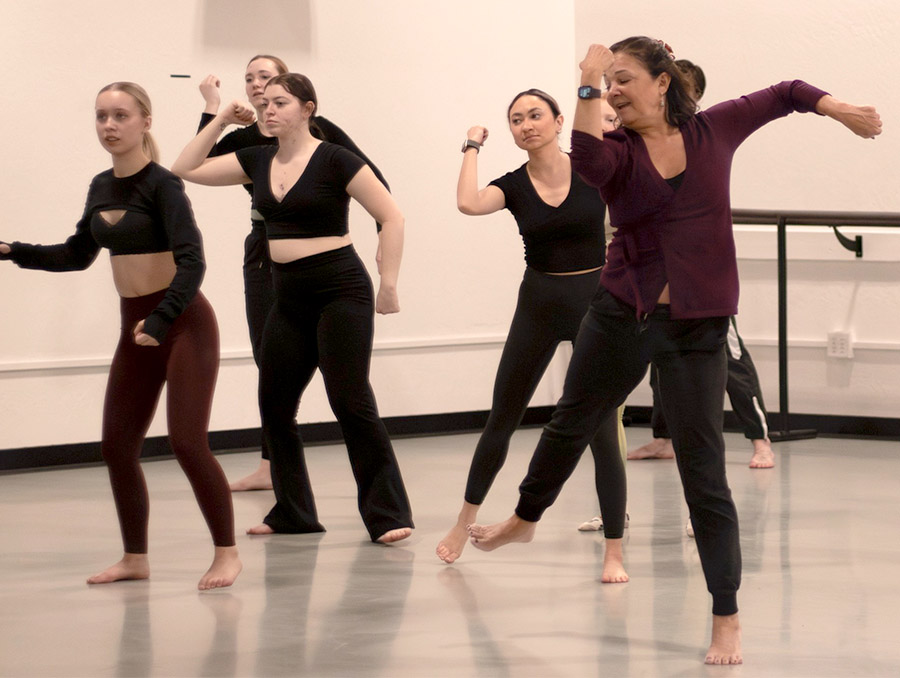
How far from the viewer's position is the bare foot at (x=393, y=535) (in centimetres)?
468

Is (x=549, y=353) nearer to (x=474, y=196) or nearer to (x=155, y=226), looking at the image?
(x=474, y=196)

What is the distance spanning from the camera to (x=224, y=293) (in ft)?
22.8

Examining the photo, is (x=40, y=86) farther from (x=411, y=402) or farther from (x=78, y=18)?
(x=411, y=402)

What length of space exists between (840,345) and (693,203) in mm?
4302

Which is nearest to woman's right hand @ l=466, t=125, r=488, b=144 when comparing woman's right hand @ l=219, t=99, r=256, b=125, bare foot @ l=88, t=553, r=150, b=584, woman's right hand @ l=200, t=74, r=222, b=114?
woman's right hand @ l=219, t=99, r=256, b=125

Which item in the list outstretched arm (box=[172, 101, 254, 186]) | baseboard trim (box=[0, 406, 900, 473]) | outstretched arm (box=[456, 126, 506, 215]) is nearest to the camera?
outstretched arm (box=[456, 126, 506, 215])

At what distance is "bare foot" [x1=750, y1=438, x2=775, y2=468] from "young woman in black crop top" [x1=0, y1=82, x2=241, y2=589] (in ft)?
9.68

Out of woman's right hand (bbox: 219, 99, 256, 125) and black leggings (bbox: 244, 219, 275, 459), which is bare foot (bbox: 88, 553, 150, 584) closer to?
black leggings (bbox: 244, 219, 275, 459)

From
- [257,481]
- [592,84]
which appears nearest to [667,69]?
[592,84]

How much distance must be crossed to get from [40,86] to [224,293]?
4.49 feet

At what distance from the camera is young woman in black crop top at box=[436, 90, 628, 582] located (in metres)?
4.16

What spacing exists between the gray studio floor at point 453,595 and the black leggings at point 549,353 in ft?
0.94

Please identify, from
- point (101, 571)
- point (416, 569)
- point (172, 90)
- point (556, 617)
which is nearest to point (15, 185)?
point (172, 90)

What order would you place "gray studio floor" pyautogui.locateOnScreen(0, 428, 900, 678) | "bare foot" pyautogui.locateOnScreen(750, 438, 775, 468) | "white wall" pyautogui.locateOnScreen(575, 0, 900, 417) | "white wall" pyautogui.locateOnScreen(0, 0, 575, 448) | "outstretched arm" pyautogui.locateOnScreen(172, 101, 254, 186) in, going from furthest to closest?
"white wall" pyautogui.locateOnScreen(575, 0, 900, 417), "white wall" pyautogui.locateOnScreen(0, 0, 575, 448), "bare foot" pyautogui.locateOnScreen(750, 438, 775, 468), "outstretched arm" pyautogui.locateOnScreen(172, 101, 254, 186), "gray studio floor" pyautogui.locateOnScreen(0, 428, 900, 678)
